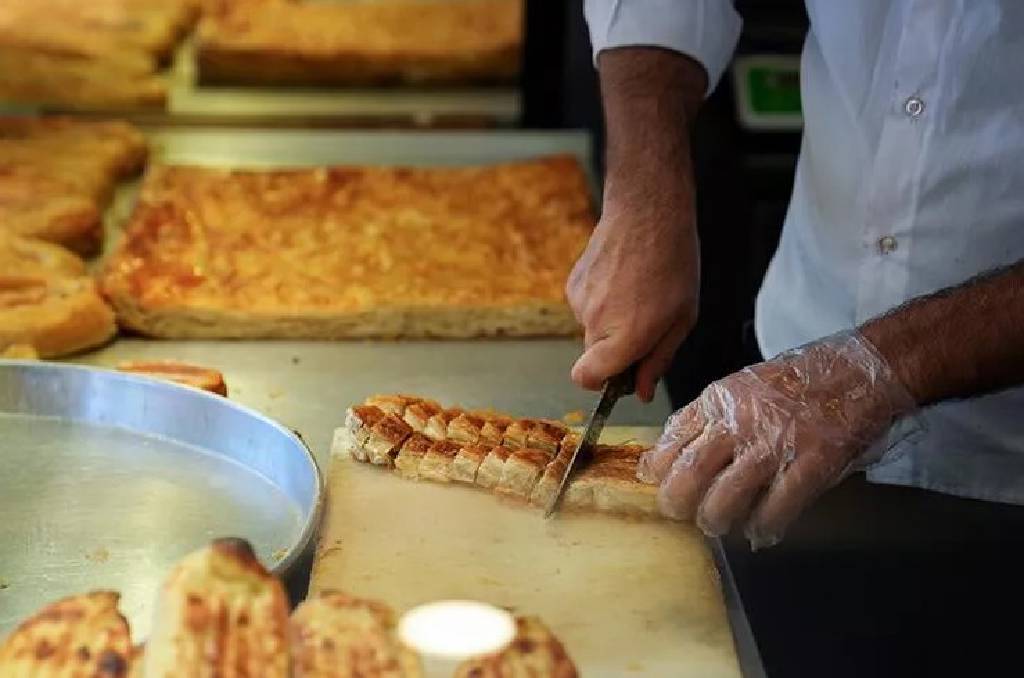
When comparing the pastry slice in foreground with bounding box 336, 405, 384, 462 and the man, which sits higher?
the man

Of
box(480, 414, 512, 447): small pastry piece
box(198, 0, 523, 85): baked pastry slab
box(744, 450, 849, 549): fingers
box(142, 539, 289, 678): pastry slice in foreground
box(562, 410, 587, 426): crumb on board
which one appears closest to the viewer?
box(142, 539, 289, 678): pastry slice in foreground

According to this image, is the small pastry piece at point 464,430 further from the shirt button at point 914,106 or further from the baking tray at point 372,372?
the shirt button at point 914,106

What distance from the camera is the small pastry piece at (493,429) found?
2.08 metres

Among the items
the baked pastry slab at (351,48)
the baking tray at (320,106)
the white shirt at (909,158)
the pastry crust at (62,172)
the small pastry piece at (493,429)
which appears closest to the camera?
the small pastry piece at (493,429)

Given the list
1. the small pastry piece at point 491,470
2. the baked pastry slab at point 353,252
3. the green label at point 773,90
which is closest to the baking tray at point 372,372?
the baked pastry slab at point 353,252

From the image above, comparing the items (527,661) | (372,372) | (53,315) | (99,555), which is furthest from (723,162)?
(527,661)

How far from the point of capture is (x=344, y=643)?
1453 millimetres

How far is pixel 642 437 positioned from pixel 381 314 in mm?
744

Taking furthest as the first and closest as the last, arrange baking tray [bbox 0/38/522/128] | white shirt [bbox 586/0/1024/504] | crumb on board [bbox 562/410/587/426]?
baking tray [bbox 0/38/522/128], crumb on board [bbox 562/410/587/426], white shirt [bbox 586/0/1024/504]

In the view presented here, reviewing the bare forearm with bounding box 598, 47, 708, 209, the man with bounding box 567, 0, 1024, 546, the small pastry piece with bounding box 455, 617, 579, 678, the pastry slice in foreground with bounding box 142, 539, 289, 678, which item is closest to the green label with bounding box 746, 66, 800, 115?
the man with bounding box 567, 0, 1024, 546

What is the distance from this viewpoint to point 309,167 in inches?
137

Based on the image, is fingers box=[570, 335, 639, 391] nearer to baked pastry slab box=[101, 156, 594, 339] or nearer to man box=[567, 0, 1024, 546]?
man box=[567, 0, 1024, 546]

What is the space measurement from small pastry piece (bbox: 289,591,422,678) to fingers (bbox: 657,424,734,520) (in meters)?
0.47

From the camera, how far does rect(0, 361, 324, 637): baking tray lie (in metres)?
1.87
